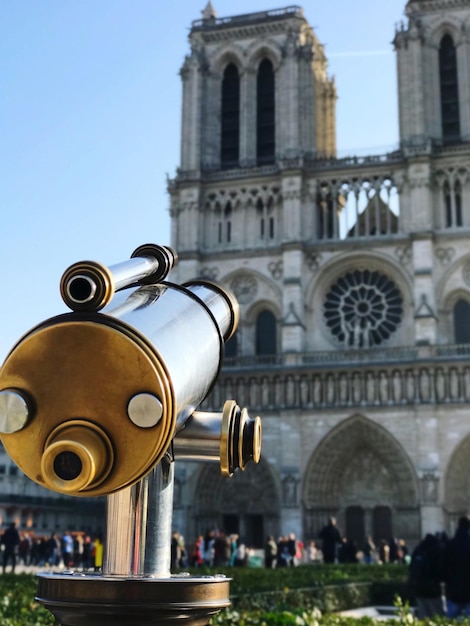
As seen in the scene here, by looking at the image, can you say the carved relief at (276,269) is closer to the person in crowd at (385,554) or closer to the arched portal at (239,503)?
the arched portal at (239,503)

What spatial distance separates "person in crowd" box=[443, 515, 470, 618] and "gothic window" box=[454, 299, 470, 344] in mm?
21298

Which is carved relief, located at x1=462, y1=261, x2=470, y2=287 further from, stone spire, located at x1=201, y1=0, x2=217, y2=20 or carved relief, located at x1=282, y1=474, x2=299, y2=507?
stone spire, located at x1=201, y1=0, x2=217, y2=20

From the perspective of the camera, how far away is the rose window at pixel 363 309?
99.1ft

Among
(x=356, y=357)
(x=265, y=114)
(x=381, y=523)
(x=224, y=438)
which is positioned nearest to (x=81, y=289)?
(x=224, y=438)

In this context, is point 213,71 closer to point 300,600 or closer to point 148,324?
point 300,600

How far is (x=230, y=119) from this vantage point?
34000 mm

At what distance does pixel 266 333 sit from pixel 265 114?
892cm

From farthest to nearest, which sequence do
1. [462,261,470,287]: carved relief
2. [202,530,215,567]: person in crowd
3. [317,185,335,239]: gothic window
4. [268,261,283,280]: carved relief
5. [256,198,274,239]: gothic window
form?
[256,198,274,239]: gothic window < [317,185,335,239]: gothic window < [268,261,283,280]: carved relief < [462,261,470,287]: carved relief < [202,530,215,567]: person in crowd

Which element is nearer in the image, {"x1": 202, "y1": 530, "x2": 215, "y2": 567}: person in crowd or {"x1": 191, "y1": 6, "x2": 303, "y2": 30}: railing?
{"x1": 202, "y1": 530, "x2": 215, "y2": 567}: person in crowd

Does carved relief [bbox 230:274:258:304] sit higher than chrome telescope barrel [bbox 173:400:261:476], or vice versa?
carved relief [bbox 230:274:258:304]

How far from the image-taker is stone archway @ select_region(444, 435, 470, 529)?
27261mm

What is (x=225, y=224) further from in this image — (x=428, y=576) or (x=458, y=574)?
(x=458, y=574)

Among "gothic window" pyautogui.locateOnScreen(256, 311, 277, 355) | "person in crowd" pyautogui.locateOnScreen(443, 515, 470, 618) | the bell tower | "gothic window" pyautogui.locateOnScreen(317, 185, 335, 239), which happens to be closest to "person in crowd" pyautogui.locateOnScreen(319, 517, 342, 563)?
"gothic window" pyautogui.locateOnScreen(256, 311, 277, 355)

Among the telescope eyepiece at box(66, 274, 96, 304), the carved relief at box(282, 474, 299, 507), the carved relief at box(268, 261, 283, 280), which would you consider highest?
the carved relief at box(268, 261, 283, 280)
